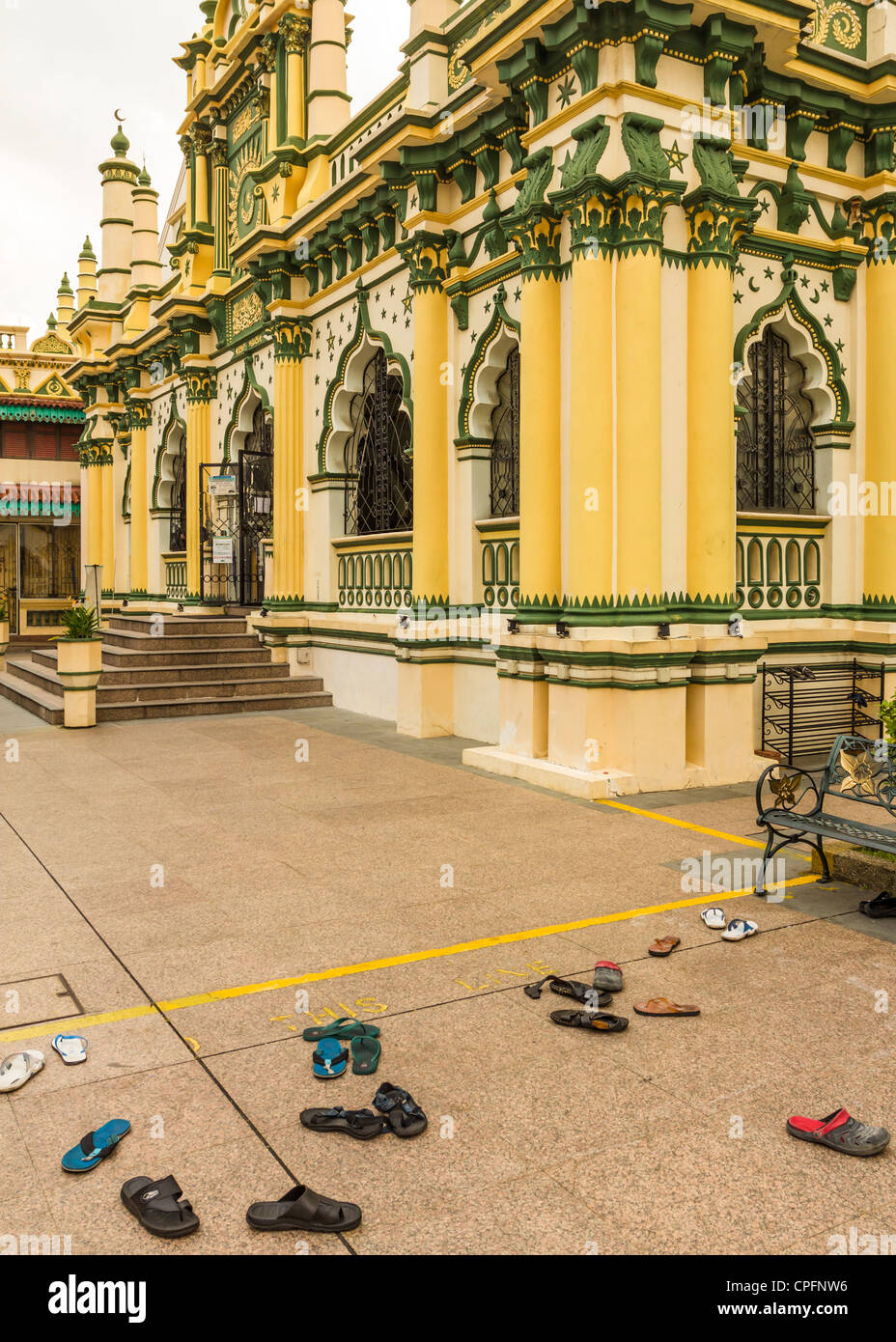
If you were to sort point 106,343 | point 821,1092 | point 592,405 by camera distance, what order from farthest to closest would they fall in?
1. point 106,343
2. point 592,405
3. point 821,1092

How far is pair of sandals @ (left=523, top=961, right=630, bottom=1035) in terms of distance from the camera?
4242mm

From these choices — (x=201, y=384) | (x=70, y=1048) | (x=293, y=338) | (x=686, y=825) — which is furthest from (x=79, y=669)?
(x=70, y=1048)

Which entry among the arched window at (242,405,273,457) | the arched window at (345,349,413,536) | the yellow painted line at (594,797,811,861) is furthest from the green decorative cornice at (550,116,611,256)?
the arched window at (242,405,273,457)

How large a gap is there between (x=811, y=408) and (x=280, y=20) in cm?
1132

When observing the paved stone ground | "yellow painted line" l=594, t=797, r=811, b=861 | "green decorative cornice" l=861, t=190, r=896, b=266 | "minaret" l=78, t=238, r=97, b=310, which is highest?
"minaret" l=78, t=238, r=97, b=310

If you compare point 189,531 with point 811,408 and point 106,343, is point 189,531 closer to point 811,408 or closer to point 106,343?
point 106,343

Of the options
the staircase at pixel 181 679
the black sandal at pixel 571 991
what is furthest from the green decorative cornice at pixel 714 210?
the staircase at pixel 181 679

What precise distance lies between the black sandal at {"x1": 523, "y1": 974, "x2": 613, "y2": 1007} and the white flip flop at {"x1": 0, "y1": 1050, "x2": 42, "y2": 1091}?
2023 mm

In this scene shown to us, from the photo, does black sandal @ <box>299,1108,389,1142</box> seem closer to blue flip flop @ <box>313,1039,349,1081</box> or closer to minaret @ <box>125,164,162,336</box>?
blue flip flop @ <box>313,1039,349,1081</box>

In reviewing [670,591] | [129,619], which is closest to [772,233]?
[670,591]

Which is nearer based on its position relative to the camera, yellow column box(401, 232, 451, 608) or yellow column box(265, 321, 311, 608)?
yellow column box(401, 232, 451, 608)

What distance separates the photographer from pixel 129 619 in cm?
1858

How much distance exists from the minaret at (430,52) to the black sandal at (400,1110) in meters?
11.8

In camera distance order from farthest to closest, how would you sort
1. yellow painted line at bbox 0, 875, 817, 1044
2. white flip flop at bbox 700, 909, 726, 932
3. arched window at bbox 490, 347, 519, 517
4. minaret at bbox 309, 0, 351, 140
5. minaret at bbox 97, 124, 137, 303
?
minaret at bbox 97, 124, 137, 303
minaret at bbox 309, 0, 351, 140
arched window at bbox 490, 347, 519, 517
white flip flop at bbox 700, 909, 726, 932
yellow painted line at bbox 0, 875, 817, 1044
